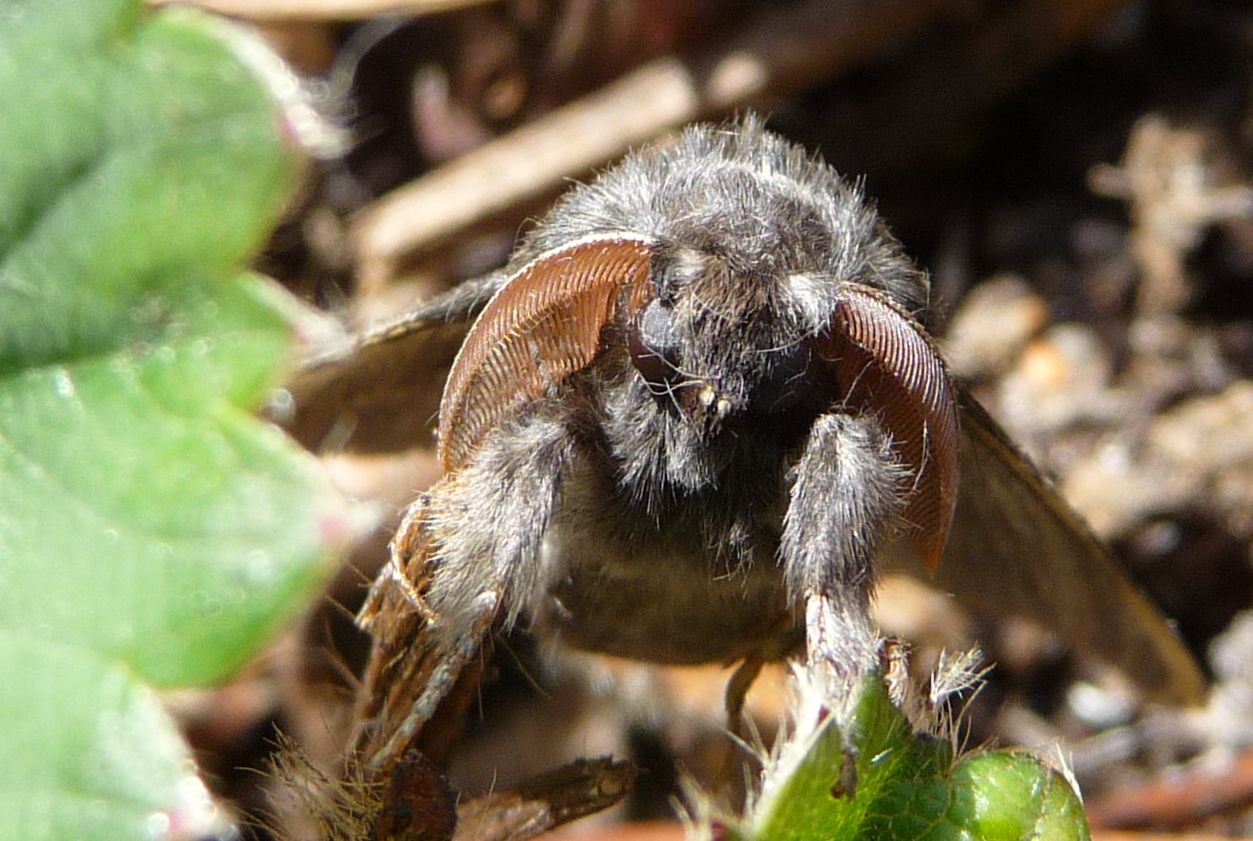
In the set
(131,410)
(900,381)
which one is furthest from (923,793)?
Result: (131,410)

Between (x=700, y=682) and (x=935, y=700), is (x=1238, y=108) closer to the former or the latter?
(x=700, y=682)

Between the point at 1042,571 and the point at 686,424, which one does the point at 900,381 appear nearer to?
the point at 686,424

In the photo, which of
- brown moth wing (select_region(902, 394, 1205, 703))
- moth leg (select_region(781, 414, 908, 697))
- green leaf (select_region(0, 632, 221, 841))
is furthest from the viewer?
brown moth wing (select_region(902, 394, 1205, 703))

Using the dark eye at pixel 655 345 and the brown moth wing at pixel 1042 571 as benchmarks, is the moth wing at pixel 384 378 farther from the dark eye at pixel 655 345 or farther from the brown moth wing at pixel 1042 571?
the brown moth wing at pixel 1042 571

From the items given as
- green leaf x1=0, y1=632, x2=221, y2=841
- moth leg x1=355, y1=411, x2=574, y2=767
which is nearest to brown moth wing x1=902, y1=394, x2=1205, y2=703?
moth leg x1=355, y1=411, x2=574, y2=767

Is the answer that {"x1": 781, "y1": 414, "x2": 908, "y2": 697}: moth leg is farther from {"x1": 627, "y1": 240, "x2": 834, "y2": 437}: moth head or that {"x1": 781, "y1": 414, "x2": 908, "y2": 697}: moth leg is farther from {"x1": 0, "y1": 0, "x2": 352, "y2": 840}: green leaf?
{"x1": 0, "y1": 0, "x2": 352, "y2": 840}: green leaf

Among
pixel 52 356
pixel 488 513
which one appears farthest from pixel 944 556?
pixel 52 356

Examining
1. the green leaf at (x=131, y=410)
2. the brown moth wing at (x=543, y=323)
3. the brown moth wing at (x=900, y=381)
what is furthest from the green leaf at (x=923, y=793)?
the green leaf at (x=131, y=410)
